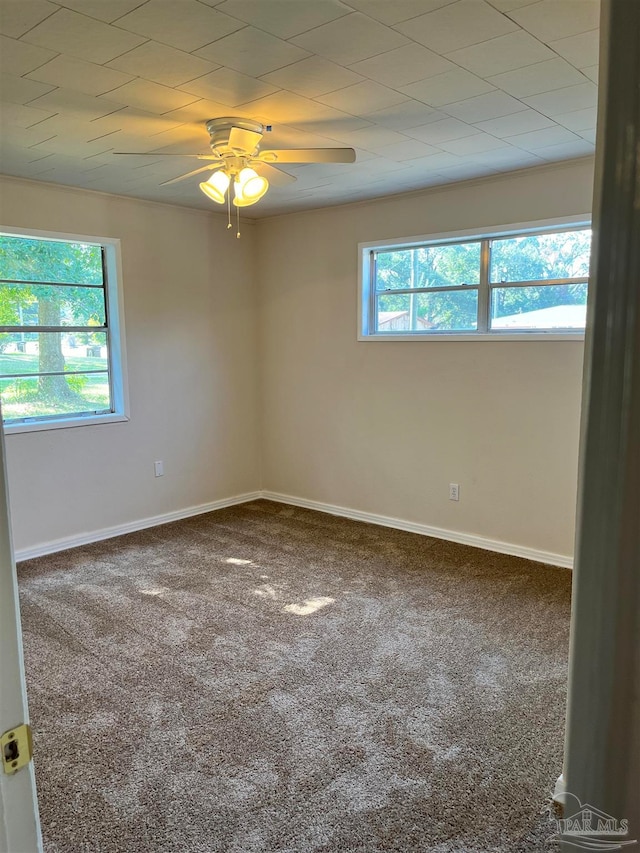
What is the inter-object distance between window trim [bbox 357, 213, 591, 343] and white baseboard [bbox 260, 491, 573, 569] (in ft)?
4.65

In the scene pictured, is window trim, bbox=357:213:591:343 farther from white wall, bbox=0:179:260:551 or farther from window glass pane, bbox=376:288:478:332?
white wall, bbox=0:179:260:551

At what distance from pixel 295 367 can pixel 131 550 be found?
6.76ft

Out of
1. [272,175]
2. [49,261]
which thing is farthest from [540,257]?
[49,261]

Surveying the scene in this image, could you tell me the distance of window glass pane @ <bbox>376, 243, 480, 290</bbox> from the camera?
4.18m

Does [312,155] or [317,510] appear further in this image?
[317,510]

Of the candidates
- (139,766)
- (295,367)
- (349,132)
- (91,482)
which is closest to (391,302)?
(295,367)

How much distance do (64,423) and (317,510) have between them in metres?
2.18

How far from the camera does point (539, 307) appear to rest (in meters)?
3.88

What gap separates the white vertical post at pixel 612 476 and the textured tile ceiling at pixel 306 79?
1.44 meters

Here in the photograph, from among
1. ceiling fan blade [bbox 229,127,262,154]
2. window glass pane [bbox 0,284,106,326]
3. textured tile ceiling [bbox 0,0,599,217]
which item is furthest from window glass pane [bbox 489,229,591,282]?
window glass pane [bbox 0,284,106,326]

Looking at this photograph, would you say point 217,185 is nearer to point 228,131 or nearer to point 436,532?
point 228,131

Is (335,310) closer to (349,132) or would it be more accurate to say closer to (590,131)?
(349,132)

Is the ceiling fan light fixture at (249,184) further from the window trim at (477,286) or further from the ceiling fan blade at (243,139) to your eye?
the window trim at (477,286)

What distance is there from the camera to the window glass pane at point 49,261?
394 cm
